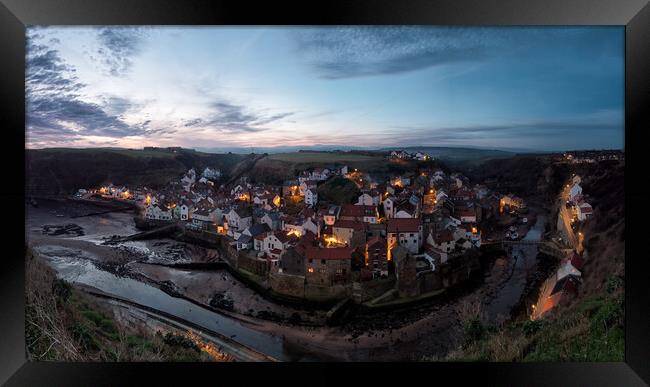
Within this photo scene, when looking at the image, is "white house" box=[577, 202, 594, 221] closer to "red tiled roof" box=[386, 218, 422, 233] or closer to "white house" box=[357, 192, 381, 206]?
"red tiled roof" box=[386, 218, 422, 233]

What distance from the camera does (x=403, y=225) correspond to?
3.64 meters

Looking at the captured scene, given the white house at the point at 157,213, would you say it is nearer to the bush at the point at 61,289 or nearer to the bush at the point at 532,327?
the bush at the point at 61,289

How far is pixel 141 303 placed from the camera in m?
3.37

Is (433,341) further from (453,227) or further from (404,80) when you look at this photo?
(404,80)

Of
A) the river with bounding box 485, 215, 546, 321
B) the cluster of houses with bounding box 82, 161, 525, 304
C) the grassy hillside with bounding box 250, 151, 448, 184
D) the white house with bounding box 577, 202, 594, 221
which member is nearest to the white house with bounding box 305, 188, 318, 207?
the cluster of houses with bounding box 82, 161, 525, 304

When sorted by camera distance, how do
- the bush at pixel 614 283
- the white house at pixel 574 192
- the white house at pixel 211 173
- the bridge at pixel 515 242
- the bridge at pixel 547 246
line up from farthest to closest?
1. the white house at pixel 211 173
2. the bridge at pixel 515 242
3. the bridge at pixel 547 246
4. the white house at pixel 574 192
5. the bush at pixel 614 283

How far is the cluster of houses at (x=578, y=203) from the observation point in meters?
3.06

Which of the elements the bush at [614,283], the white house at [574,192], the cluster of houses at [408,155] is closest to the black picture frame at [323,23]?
the bush at [614,283]

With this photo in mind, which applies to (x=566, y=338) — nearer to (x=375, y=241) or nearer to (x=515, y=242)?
(x=515, y=242)

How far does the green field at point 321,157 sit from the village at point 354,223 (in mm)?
96

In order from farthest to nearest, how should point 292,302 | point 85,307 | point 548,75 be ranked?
1. point 292,302
2. point 85,307
3. point 548,75

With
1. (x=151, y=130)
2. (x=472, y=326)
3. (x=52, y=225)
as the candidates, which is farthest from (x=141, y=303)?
(x=472, y=326)

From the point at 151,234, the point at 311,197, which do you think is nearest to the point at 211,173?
the point at 151,234

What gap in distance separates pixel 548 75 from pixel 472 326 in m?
2.34
